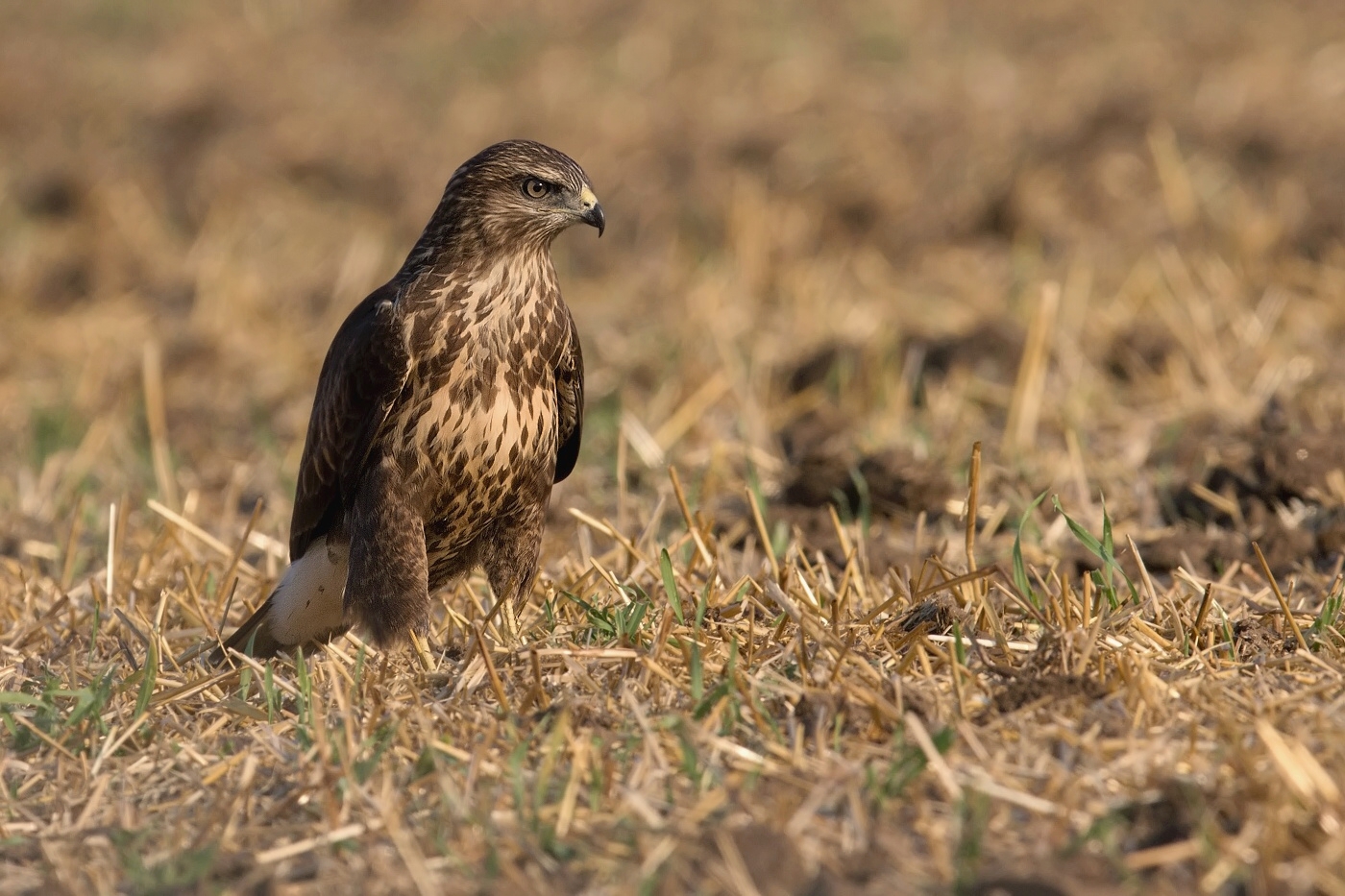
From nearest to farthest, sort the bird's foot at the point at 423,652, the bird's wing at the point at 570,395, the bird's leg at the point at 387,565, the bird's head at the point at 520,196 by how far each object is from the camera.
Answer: the bird's foot at the point at 423,652, the bird's leg at the point at 387,565, the bird's head at the point at 520,196, the bird's wing at the point at 570,395

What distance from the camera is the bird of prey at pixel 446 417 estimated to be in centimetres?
464

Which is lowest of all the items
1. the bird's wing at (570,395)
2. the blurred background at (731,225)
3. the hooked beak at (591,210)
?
the blurred background at (731,225)

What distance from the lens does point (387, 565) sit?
466 centimetres

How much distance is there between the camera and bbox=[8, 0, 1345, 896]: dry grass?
338cm

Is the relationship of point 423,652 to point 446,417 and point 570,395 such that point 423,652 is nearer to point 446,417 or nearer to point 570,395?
point 446,417

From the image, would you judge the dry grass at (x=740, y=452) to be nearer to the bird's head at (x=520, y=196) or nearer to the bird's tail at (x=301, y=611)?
the bird's tail at (x=301, y=611)

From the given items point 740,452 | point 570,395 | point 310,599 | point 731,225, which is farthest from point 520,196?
point 731,225

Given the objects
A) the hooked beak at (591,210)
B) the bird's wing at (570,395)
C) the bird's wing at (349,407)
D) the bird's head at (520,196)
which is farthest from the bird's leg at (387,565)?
the hooked beak at (591,210)

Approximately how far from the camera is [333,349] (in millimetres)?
4918

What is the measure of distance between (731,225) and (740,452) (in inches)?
135

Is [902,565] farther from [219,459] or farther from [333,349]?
[219,459]

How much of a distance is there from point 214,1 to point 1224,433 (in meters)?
12.1

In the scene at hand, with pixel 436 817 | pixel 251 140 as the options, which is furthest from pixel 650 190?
pixel 436 817

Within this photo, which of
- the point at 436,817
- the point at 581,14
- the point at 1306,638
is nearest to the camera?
the point at 436,817
